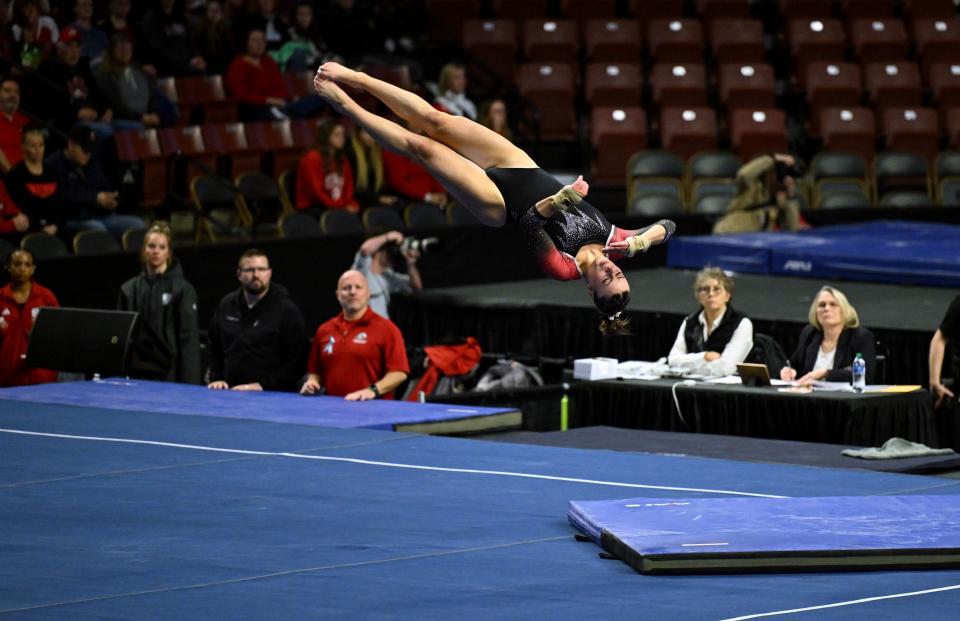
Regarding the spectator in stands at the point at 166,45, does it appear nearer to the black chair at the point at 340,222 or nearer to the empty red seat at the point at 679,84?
the black chair at the point at 340,222

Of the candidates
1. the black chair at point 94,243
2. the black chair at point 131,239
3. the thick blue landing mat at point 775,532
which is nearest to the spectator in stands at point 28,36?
the black chair at point 131,239

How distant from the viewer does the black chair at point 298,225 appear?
541 inches

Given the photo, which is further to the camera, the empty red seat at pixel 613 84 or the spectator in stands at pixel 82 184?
the empty red seat at pixel 613 84

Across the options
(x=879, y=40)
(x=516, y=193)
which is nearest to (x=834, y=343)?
(x=516, y=193)

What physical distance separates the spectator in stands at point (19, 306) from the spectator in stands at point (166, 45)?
4390mm

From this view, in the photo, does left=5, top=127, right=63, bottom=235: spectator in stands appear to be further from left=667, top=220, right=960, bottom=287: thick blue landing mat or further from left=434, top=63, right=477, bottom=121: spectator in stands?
left=667, top=220, right=960, bottom=287: thick blue landing mat

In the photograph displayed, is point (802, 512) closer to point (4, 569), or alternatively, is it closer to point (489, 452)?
point (489, 452)

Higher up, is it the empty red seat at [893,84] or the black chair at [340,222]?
the empty red seat at [893,84]

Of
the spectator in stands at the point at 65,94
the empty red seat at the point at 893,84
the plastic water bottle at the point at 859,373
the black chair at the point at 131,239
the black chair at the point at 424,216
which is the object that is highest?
the empty red seat at the point at 893,84

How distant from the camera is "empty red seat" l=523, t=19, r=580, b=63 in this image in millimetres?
17484

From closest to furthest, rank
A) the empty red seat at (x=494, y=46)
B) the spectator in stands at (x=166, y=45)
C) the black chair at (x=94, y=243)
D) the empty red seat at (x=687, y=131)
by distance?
the black chair at (x=94, y=243), the spectator in stands at (x=166, y=45), the empty red seat at (x=687, y=131), the empty red seat at (x=494, y=46)

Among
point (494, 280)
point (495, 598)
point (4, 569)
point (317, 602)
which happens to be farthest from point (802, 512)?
point (494, 280)

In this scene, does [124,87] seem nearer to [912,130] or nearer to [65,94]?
[65,94]

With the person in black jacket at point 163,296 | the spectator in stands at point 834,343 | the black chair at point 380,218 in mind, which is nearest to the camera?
the spectator in stands at point 834,343
